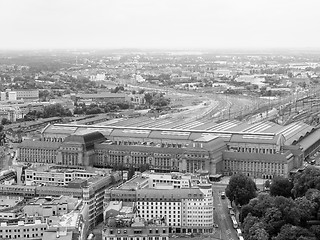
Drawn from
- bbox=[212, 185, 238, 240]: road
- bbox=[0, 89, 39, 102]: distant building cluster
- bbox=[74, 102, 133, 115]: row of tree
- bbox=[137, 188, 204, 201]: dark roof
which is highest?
bbox=[137, 188, 204, 201]: dark roof

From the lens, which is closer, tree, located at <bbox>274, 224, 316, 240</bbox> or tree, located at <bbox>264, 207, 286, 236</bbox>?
tree, located at <bbox>274, 224, 316, 240</bbox>

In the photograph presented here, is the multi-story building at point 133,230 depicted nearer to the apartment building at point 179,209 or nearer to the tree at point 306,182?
the apartment building at point 179,209

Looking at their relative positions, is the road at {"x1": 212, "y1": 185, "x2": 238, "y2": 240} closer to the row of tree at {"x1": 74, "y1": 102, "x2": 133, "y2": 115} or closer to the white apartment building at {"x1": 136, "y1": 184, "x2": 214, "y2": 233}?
the white apartment building at {"x1": 136, "y1": 184, "x2": 214, "y2": 233}

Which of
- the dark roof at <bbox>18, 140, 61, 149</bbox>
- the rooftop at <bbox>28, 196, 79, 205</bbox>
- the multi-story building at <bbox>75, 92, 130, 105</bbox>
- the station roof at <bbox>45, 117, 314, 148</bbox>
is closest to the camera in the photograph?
the rooftop at <bbox>28, 196, 79, 205</bbox>

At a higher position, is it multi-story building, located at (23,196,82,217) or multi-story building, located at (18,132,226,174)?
multi-story building, located at (23,196,82,217)

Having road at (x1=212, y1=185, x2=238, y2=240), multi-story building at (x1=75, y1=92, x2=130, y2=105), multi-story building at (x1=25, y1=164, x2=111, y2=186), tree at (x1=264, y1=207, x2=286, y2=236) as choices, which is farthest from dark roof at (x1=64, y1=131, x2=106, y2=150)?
multi-story building at (x1=75, y1=92, x2=130, y2=105)

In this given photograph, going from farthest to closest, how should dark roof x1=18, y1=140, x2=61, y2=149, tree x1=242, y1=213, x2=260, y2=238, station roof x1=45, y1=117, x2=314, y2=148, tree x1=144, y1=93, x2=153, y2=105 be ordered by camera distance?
tree x1=144, y1=93, x2=153, y2=105 → station roof x1=45, y1=117, x2=314, y2=148 → dark roof x1=18, y1=140, x2=61, y2=149 → tree x1=242, y1=213, x2=260, y2=238

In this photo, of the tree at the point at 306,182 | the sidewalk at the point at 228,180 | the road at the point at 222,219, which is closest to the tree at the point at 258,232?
the road at the point at 222,219
